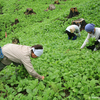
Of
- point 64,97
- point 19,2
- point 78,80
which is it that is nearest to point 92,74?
point 78,80

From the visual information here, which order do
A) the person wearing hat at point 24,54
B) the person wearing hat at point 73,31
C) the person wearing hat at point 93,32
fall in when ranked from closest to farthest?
the person wearing hat at point 24,54
the person wearing hat at point 93,32
the person wearing hat at point 73,31

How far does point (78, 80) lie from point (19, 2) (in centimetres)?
1865

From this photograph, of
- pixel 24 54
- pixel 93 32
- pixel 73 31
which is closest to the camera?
pixel 24 54

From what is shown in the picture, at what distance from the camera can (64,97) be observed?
2449 mm

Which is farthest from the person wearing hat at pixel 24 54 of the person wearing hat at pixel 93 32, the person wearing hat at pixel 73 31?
the person wearing hat at pixel 73 31

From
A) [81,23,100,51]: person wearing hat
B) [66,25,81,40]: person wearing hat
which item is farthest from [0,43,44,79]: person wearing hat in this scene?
[66,25,81,40]: person wearing hat

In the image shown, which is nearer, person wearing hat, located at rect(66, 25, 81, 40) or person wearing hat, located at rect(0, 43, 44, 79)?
person wearing hat, located at rect(0, 43, 44, 79)

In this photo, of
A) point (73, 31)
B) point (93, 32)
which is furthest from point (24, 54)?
point (73, 31)

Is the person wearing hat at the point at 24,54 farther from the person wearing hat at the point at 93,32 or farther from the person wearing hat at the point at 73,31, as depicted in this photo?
the person wearing hat at the point at 73,31

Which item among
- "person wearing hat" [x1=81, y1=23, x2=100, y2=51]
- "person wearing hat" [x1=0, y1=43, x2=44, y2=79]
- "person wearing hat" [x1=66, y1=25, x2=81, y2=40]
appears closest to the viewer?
"person wearing hat" [x1=0, y1=43, x2=44, y2=79]

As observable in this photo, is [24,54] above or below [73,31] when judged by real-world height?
above

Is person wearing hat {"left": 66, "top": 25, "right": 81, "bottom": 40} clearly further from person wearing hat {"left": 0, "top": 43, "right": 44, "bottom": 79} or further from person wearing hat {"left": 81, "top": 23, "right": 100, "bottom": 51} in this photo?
person wearing hat {"left": 0, "top": 43, "right": 44, "bottom": 79}

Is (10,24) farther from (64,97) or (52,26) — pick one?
(64,97)

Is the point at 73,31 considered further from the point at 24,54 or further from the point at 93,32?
the point at 24,54
